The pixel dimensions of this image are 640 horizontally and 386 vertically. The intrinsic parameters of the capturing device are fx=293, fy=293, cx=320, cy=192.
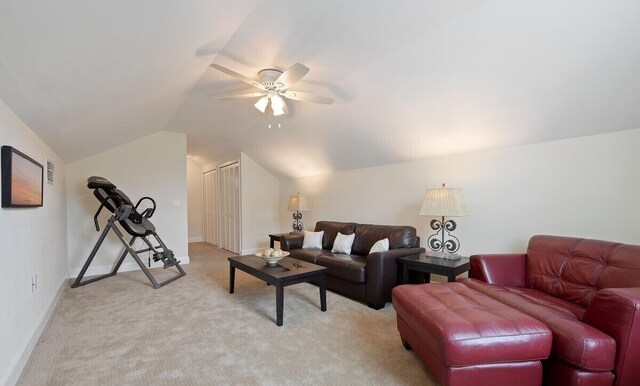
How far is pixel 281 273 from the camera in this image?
9.66 feet

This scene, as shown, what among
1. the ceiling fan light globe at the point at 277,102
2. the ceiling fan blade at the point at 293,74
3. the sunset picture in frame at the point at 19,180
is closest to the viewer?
the sunset picture in frame at the point at 19,180

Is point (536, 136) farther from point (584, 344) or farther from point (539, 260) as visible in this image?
point (584, 344)

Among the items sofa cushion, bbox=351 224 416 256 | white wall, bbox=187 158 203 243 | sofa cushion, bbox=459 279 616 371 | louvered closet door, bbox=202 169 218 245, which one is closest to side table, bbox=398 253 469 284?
sofa cushion, bbox=351 224 416 256

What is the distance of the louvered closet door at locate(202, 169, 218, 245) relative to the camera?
7.62 meters

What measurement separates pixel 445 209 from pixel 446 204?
5 cm

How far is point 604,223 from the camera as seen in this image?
8.33 ft

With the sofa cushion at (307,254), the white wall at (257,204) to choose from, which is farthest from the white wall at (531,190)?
the white wall at (257,204)

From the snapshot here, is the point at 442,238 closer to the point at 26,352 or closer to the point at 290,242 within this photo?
the point at 290,242

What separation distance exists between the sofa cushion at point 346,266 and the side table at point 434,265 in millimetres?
457

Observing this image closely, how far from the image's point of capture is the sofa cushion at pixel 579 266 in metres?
1.99

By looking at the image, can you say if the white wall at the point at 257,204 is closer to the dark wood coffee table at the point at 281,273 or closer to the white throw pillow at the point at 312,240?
the white throw pillow at the point at 312,240

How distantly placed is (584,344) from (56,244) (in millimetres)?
5090

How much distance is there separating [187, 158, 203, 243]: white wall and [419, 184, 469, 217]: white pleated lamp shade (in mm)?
7067

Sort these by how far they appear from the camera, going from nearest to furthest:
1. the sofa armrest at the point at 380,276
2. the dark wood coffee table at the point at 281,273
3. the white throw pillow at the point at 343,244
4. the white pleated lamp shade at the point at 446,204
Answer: the dark wood coffee table at the point at 281,273, the white pleated lamp shade at the point at 446,204, the sofa armrest at the point at 380,276, the white throw pillow at the point at 343,244
